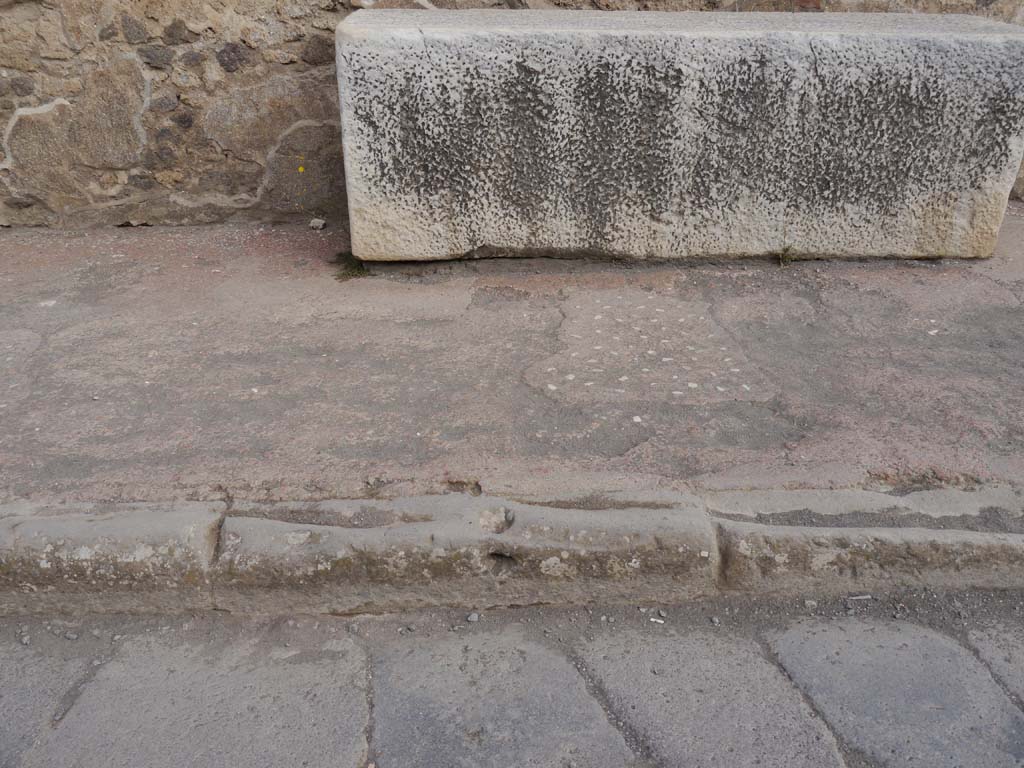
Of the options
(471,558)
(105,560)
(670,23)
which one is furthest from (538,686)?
(670,23)

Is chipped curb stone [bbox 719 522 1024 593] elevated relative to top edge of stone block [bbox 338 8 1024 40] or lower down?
lower down

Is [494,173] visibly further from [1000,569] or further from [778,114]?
[1000,569]

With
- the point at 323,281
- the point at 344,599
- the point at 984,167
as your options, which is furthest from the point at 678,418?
the point at 984,167

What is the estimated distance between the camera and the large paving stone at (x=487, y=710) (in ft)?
4.09

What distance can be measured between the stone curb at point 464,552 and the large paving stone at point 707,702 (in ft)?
0.40

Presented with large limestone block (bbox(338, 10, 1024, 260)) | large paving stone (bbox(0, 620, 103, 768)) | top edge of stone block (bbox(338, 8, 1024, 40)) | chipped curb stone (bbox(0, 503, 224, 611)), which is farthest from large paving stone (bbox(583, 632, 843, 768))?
top edge of stone block (bbox(338, 8, 1024, 40))

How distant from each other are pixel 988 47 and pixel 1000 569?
5.38ft

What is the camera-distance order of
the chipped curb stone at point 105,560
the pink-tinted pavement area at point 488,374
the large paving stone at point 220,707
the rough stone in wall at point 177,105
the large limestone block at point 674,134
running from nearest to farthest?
the large paving stone at point 220,707, the chipped curb stone at point 105,560, the pink-tinted pavement area at point 488,374, the large limestone block at point 674,134, the rough stone in wall at point 177,105

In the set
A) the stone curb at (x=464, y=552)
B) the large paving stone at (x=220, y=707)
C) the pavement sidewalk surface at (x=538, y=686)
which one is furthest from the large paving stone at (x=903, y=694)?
the large paving stone at (x=220, y=707)

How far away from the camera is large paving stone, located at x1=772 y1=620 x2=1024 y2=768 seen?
4.09 feet

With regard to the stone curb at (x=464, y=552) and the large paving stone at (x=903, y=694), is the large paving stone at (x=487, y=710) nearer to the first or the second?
the stone curb at (x=464, y=552)

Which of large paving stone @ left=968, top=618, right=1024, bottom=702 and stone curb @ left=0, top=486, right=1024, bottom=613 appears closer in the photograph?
large paving stone @ left=968, top=618, right=1024, bottom=702

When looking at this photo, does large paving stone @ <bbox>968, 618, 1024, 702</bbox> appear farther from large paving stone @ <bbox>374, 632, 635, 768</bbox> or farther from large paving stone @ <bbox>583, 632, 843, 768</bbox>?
large paving stone @ <bbox>374, 632, 635, 768</bbox>

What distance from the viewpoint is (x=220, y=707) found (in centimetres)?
132
